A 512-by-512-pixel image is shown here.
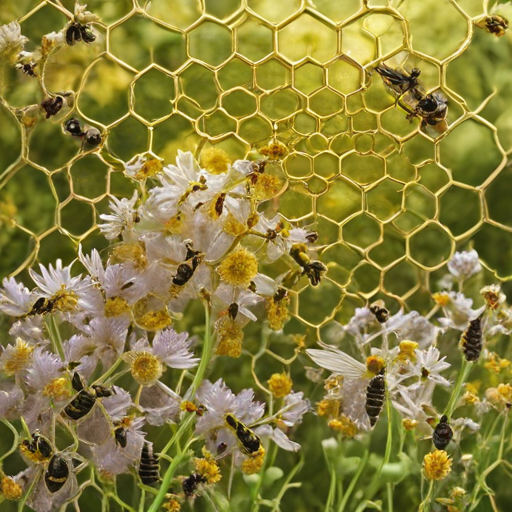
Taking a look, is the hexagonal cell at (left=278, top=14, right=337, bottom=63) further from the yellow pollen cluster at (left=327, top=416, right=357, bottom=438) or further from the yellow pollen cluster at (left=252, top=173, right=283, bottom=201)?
the yellow pollen cluster at (left=327, top=416, right=357, bottom=438)

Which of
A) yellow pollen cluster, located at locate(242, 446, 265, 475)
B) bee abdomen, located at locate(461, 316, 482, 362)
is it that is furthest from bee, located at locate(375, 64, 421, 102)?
yellow pollen cluster, located at locate(242, 446, 265, 475)

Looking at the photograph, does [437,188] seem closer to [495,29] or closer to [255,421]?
[495,29]

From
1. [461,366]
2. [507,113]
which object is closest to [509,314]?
[461,366]

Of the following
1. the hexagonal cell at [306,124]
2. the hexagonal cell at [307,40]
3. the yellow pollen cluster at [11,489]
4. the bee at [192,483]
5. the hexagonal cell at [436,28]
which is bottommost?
the yellow pollen cluster at [11,489]

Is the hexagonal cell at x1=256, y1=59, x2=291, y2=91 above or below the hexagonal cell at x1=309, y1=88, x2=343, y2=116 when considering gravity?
above

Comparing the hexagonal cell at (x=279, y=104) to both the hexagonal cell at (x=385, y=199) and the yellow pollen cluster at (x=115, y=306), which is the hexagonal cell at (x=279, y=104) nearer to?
the hexagonal cell at (x=385, y=199)

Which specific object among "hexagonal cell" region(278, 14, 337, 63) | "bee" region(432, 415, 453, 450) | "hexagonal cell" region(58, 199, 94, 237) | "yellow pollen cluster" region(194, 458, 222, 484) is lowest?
"yellow pollen cluster" region(194, 458, 222, 484)

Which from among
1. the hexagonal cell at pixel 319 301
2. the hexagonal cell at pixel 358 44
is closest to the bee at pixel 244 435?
the hexagonal cell at pixel 319 301
